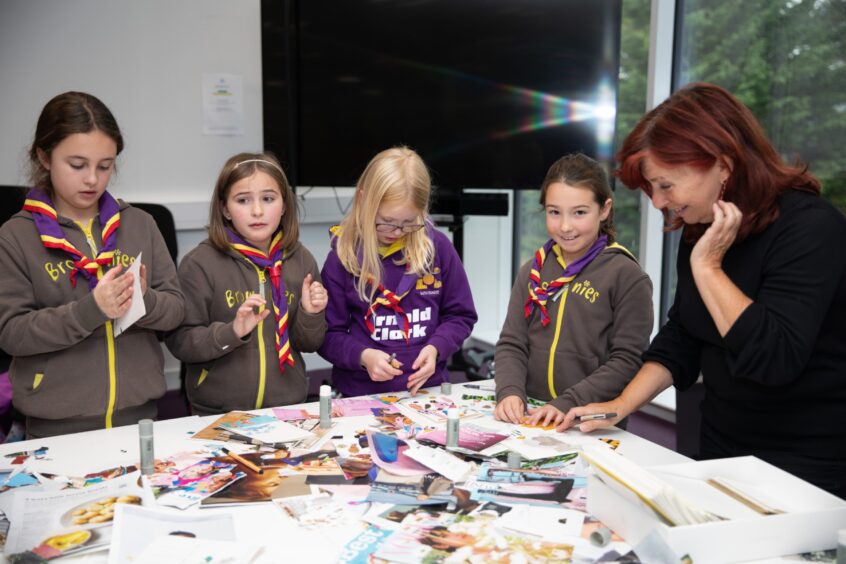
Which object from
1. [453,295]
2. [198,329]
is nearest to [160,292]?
[198,329]

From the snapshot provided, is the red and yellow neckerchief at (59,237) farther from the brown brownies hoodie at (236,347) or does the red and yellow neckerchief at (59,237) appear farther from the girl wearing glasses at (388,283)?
the girl wearing glasses at (388,283)

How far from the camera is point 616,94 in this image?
3744 millimetres

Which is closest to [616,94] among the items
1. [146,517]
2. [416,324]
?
[416,324]

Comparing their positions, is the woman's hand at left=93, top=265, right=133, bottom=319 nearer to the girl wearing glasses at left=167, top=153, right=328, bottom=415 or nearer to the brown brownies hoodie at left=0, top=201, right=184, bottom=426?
the brown brownies hoodie at left=0, top=201, right=184, bottom=426

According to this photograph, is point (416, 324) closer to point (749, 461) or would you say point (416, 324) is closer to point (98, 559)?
point (749, 461)

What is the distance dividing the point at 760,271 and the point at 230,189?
146cm

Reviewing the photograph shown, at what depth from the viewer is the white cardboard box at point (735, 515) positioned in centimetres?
108

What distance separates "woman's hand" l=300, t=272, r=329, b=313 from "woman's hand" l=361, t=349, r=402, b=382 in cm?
20

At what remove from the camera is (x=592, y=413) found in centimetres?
170

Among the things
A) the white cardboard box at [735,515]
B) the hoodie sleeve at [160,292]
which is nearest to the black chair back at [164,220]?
the hoodie sleeve at [160,292]

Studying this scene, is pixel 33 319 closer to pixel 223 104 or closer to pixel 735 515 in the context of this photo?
pixel 735 515

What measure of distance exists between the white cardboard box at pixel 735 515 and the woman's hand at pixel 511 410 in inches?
20.1

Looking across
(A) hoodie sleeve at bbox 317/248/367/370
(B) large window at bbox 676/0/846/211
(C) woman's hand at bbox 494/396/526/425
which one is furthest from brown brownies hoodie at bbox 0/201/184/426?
(B) large window at bbox 676/0/846/211

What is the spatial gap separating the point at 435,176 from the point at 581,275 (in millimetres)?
1771
